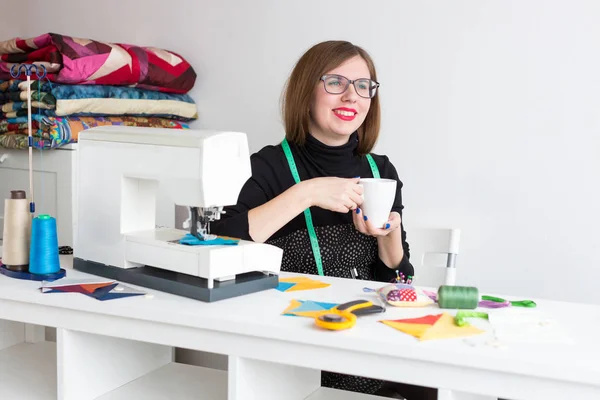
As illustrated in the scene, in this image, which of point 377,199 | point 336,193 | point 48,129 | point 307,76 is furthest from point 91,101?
point 377,199

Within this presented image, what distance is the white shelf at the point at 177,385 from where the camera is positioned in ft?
5.16

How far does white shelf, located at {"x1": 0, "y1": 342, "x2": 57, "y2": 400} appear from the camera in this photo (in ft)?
5.31

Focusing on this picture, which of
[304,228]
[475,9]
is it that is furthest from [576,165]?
[304,228]

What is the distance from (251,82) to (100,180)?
1.45 meters

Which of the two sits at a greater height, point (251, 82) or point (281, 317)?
point (251, 82)

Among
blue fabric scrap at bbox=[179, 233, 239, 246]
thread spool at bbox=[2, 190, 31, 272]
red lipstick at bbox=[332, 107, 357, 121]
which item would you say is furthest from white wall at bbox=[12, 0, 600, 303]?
thread spool at bbox=[2, 190, 31, 272]

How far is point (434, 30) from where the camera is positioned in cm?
260

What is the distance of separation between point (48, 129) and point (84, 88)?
21 centimetres

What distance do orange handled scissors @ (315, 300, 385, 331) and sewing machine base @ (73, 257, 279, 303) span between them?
203mm

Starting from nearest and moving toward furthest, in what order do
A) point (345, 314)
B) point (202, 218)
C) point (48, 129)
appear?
point (345, 314) < point (202, 218) < point (48, 129)

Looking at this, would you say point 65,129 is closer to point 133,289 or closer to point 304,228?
point 304,228

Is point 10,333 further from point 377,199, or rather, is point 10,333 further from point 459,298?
point 459,298

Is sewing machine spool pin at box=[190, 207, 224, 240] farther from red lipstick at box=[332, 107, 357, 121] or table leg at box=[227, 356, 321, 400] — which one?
red lipstick at box=[332, 107, 357, 121]

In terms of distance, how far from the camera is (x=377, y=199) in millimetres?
1611
